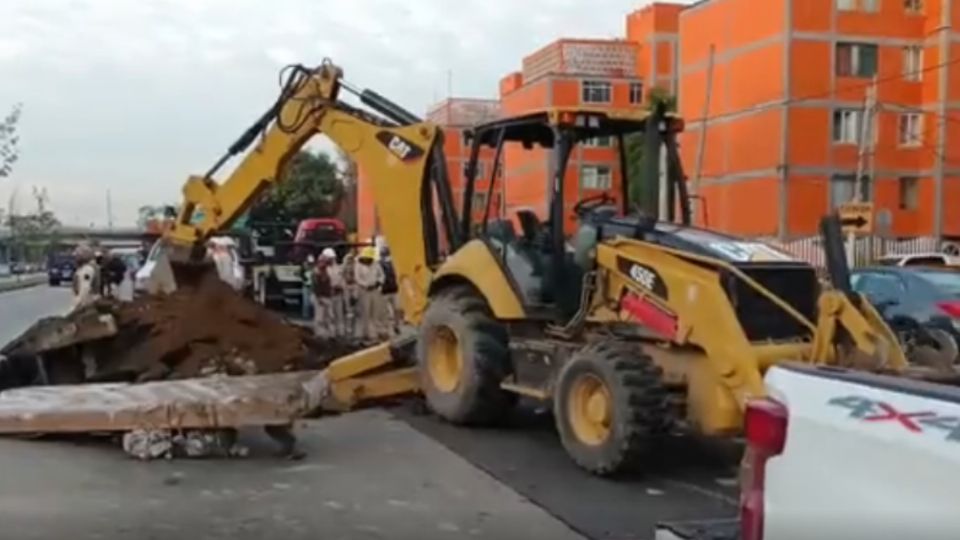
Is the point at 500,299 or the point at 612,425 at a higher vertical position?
the point at 500,299

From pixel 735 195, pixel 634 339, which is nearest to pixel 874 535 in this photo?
pixel 634 339

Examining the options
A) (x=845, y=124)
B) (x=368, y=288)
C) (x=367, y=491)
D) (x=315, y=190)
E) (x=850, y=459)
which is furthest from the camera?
(x=315, y=190)

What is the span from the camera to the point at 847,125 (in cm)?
4981

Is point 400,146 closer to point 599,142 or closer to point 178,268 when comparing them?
point 599,142

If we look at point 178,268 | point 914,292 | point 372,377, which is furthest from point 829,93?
point 372,377

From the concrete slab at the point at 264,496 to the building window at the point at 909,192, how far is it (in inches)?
1769

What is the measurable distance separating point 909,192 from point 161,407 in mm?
46905

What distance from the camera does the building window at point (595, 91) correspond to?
69.6 m

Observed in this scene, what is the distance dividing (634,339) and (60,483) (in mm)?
4351

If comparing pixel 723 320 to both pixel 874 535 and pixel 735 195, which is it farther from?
pixel 735 195

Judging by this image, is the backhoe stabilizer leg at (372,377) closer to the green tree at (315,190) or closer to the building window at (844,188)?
the building window at (844,188)

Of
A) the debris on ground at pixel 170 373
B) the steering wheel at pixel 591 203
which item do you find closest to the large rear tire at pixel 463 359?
the debris on ground at pixel 170 373

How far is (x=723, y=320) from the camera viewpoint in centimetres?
855

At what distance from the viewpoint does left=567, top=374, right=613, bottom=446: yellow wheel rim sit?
8938 millimetres
